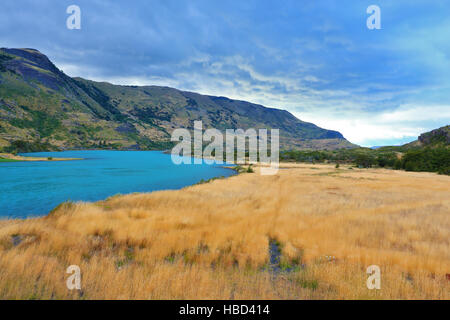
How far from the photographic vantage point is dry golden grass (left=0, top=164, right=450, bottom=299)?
5.48 m

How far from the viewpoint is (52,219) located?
39.8ft

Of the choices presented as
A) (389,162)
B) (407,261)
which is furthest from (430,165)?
(407,261)

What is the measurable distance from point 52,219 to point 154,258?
8.86 meters

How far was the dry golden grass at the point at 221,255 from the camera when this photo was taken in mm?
5480

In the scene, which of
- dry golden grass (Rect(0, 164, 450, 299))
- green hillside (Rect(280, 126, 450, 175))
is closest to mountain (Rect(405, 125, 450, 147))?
green hillside (Rect(280, 126, 450, 175))

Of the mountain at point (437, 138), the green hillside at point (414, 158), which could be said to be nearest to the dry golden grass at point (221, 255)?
the green hillside at point (414, 158)

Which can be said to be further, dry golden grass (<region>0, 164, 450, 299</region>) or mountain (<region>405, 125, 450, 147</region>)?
mountain (<region>405, 125, 450, 147</region>)

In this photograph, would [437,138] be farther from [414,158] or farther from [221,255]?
[221,255]

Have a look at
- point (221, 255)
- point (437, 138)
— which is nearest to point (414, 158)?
point (437, 138)

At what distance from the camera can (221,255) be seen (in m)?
8.09

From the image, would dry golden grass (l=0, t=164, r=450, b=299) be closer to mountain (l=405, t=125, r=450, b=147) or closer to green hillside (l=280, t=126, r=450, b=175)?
green hillside (l=280, t=126, r=450, b=175)

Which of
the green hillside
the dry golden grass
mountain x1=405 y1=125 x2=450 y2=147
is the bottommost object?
the dry golden grass

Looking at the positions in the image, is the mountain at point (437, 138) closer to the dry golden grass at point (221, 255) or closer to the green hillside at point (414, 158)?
the green hillside at point (414, 158)
